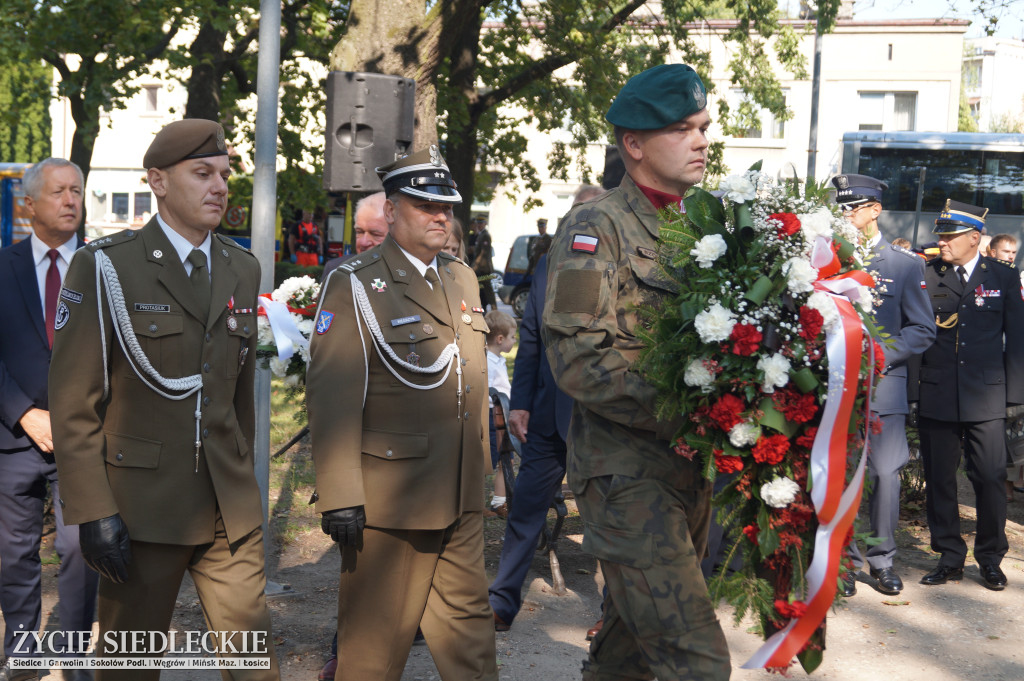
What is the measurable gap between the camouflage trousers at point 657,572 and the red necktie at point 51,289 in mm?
2843

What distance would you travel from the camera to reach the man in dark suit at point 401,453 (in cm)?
369

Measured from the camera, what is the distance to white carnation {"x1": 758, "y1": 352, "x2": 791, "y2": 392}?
2.81 m

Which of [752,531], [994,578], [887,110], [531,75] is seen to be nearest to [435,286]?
[752,531]

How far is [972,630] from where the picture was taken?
5.79m

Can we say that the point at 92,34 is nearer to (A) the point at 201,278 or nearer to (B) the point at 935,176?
(A) the point at 201,278

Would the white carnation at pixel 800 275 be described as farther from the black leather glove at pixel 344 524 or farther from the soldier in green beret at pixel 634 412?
the black leather glove at pixel 344 524

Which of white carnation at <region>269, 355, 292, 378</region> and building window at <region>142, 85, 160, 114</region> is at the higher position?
building window at <region>142, 85, 160, 114</region>

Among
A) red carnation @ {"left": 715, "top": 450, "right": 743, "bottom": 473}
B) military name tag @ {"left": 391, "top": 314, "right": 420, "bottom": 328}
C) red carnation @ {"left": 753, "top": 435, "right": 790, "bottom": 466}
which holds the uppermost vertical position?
military name tag @ {"left": 391, "top": 314, "right": 420, "bottom": 328}

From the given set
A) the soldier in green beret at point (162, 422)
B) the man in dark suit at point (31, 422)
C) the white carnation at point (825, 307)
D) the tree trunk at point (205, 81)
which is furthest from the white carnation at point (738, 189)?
the tree trunk at point (205, 81)

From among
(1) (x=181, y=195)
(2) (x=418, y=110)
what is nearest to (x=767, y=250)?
(1) (x=181, y=195)

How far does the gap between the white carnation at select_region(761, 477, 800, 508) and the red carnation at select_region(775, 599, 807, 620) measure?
296 mm

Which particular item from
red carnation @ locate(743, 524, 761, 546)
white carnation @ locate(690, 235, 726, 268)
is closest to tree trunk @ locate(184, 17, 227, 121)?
white carnation @ locate(690, 235, 726, 268)

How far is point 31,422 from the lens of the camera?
4.53 meters

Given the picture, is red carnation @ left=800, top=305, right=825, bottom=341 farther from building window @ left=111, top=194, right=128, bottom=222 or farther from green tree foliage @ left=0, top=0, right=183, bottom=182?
building window @ left=111, top=194, right=128, bottom=222
